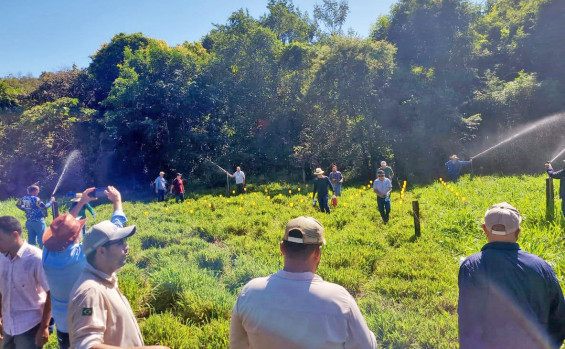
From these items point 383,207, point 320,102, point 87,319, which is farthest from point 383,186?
point 320,102

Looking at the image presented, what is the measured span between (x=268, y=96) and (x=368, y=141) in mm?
6988

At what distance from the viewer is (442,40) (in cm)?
2278

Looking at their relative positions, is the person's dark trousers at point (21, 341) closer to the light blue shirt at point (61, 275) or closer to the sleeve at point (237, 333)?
the light blue shirt at point (61, 275)

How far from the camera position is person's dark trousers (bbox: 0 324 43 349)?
3.23m

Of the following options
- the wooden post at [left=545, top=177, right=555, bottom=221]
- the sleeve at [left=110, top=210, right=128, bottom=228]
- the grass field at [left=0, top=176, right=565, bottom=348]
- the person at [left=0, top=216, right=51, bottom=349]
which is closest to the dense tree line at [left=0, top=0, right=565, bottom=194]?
the grass field at [left=0, top=176, right=565, bottom=348]

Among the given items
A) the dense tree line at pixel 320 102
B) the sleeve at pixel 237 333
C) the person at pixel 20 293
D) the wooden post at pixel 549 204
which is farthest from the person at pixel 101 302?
the dense tree line at pixel 320 102

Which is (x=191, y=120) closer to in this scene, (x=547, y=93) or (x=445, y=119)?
(x=445, y=119)

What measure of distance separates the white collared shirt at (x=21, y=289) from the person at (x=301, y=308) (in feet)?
7.44

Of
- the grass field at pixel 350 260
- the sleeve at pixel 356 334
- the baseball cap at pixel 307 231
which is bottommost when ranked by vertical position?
the grass field at pixel 350 260

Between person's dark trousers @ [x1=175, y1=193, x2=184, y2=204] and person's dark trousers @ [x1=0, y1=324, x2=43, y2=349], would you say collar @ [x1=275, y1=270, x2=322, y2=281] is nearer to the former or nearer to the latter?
person's dark trousers @ [x1=0, y1=324, x2=43, y2=349]

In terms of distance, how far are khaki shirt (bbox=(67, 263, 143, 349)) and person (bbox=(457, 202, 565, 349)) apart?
2.40m

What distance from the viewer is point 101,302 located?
2.15 metres

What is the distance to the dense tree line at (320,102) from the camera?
21297 mm

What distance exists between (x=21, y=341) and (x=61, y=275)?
0.81m
